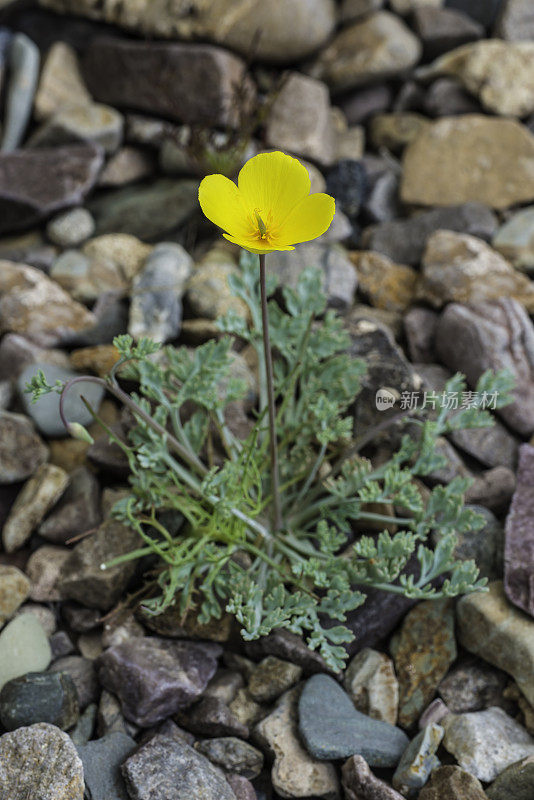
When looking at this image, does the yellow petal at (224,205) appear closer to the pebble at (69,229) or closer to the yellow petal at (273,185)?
the yellow petal at (273,185)

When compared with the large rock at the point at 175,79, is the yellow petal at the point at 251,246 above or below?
above

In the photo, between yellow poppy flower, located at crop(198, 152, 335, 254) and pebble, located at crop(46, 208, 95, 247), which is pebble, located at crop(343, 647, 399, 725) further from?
pebble, located at crop(46, 208, 95, 247)

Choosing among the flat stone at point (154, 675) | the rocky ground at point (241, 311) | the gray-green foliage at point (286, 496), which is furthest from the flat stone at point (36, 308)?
the flat stone at point (154, 675)

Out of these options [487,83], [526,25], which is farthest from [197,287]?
[526,25]

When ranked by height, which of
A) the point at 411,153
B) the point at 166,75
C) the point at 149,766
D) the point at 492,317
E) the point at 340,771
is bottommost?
the point at 340,771

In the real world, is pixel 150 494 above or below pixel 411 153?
below

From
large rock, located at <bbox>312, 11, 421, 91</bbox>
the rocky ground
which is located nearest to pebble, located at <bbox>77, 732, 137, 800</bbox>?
the rocky ground

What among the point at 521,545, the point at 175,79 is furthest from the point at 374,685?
the point at 175,79

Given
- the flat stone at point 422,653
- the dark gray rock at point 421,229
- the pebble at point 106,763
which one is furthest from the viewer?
the dark gray rock at point 421,229

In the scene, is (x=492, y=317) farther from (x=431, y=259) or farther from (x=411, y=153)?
(x=411, y=153)
